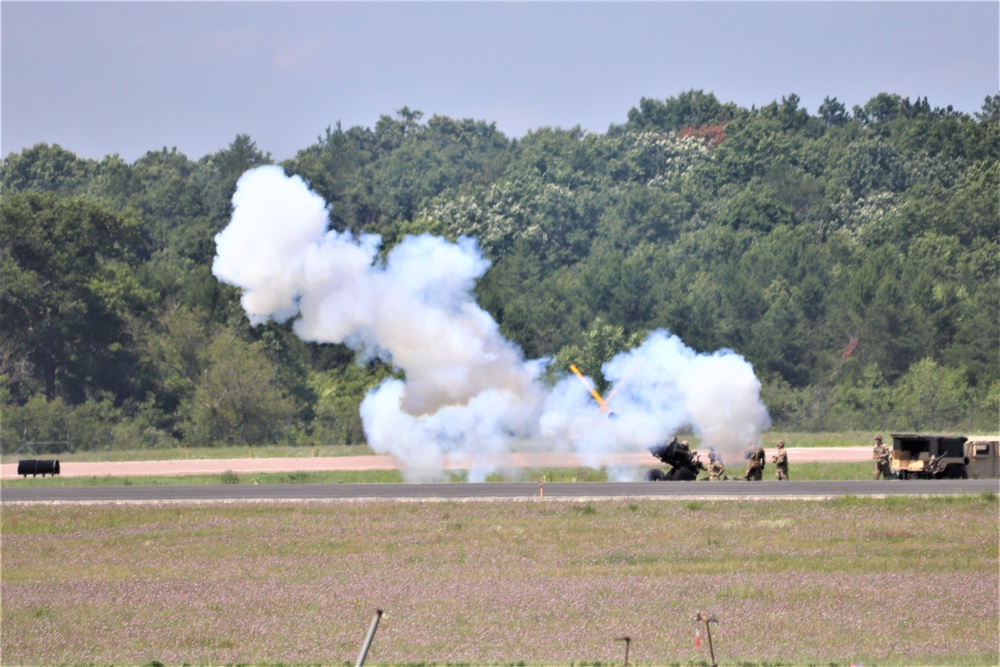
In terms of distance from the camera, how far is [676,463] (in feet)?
Result: 173

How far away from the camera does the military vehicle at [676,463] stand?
5238cm

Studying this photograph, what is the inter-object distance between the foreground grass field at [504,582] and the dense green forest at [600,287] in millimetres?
33302

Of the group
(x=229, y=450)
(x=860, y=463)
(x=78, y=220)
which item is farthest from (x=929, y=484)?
(x=78, y=220)

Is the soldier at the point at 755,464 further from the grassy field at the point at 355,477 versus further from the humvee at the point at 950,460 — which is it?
the humvee at the point at 950,460

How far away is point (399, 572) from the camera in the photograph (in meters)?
32.0

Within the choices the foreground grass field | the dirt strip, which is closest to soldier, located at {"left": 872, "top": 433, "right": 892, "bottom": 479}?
the dirt strip

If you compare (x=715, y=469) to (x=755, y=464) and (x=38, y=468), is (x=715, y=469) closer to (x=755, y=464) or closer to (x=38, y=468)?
(x=755, y=464)

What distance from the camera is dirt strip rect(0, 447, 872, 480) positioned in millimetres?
58250

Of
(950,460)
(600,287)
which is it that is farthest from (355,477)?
(600,287)

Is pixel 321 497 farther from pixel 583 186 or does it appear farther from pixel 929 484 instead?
pixel 583 186

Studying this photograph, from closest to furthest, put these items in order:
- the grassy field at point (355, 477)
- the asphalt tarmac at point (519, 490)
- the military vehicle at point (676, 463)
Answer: the asphalt tarmac at point (519, 490) → the military vehicle at point (676, 463) → the grassy field at point (355, 477)

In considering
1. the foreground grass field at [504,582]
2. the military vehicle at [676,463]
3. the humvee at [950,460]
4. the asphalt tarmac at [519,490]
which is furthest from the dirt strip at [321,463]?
the foreground grass field at [504,582]

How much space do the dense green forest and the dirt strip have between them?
9.20 m

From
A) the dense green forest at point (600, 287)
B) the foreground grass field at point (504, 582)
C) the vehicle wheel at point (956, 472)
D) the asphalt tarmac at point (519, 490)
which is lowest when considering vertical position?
the foreground grass field at point (504, 582)
